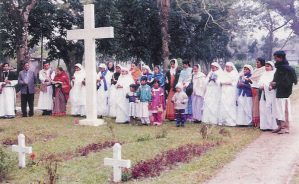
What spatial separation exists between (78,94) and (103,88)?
0.98m

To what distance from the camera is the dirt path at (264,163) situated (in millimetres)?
4957

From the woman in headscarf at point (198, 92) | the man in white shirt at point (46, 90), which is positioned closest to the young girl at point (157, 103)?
the woman in headscarf at point (198, 92)

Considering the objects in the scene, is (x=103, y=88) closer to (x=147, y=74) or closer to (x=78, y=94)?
(x=78, y=94)

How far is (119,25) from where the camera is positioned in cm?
2228

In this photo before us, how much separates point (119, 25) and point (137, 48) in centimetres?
303

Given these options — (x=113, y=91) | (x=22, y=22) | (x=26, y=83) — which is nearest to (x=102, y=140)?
(x=113, y=91)

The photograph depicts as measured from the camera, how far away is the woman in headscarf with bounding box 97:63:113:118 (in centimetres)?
1147

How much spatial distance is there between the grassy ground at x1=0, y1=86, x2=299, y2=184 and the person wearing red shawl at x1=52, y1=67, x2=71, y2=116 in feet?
2.34

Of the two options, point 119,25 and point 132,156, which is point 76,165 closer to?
point 132,156

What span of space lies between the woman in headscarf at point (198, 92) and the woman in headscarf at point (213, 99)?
22cm

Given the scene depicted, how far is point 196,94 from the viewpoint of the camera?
10.4m

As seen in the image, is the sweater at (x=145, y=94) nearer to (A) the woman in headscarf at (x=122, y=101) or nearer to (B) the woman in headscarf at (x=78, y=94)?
(A) the woman in headscarf at (x=122, y=101)

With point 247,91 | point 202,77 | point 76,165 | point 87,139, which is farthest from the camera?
point 202,77

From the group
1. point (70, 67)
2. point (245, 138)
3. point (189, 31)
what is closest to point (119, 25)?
point (189, 31)
